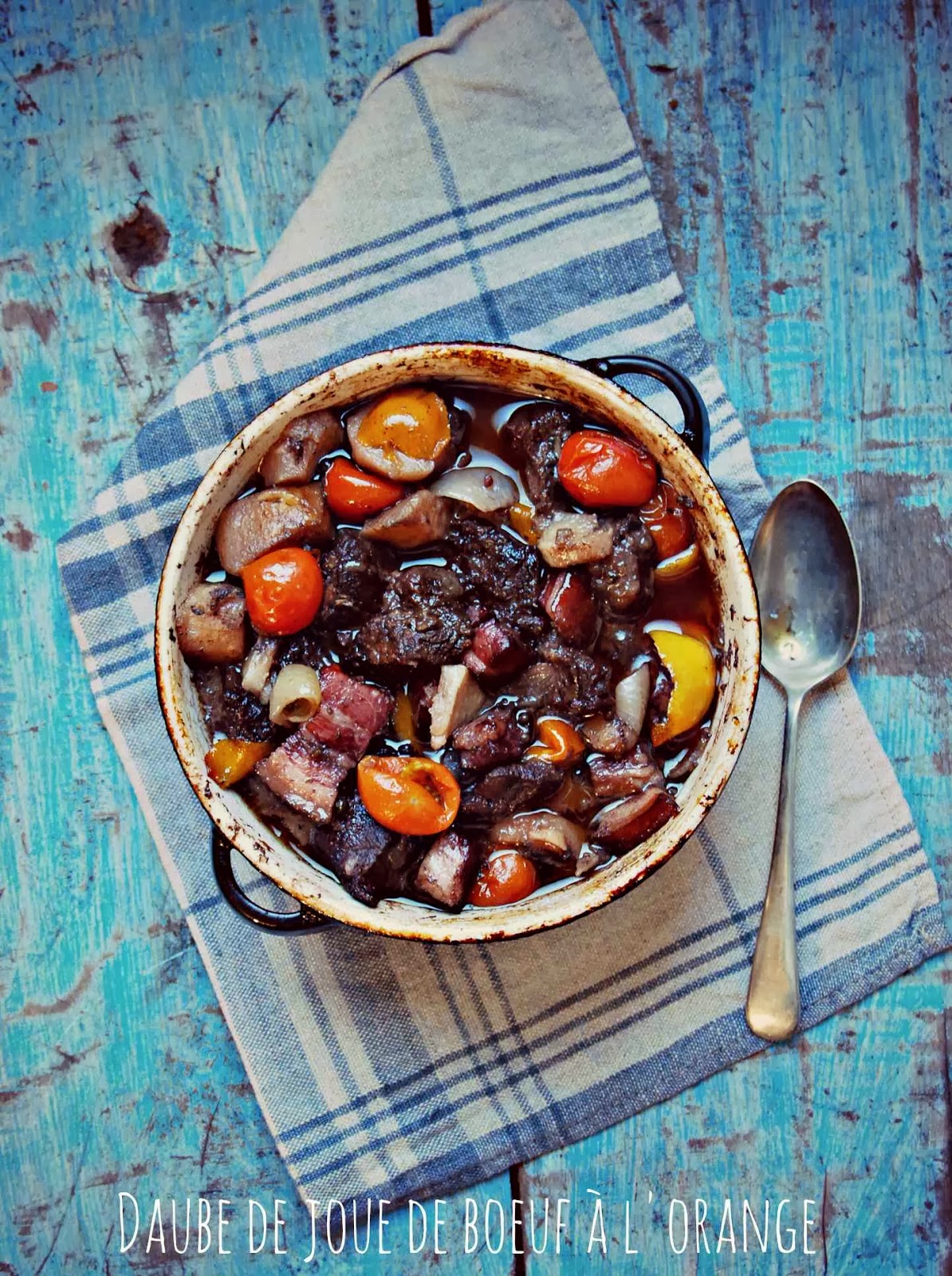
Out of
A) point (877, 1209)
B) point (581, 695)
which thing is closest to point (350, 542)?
point (581, 695)

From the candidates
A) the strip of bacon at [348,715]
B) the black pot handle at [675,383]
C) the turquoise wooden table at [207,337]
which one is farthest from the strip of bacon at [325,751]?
the black pot handle at [675,383]

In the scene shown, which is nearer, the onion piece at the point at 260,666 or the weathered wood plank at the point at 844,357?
the onion piece at the point at 260,666

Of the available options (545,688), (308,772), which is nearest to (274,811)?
(308,772)

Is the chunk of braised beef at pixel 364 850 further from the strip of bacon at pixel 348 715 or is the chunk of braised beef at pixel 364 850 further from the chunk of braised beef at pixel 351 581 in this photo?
the chunk of braised beef at pixel 351 581

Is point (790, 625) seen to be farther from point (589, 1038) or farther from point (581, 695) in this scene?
point (589, 1038)

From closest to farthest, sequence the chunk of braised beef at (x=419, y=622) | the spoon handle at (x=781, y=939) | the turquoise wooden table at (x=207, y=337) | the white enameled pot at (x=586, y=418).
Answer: the white enameled pot at (x=586, y=418) < the chunk of braised beef at (x=419, y=622) < the spoon handle at (x=781, y=939) < the turquoise wooden table at (x=207, y=337)

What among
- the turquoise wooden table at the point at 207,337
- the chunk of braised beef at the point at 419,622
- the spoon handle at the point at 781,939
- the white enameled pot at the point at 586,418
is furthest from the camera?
the turquoise wooden table at the point at 207,337

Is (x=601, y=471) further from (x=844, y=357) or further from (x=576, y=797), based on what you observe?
(x=844, y=357)

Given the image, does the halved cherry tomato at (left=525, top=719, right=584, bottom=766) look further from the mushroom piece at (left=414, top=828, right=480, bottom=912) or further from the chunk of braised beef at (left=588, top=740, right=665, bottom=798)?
the mushroom piece at (left=414, top=828, right=480, bottom=912)
